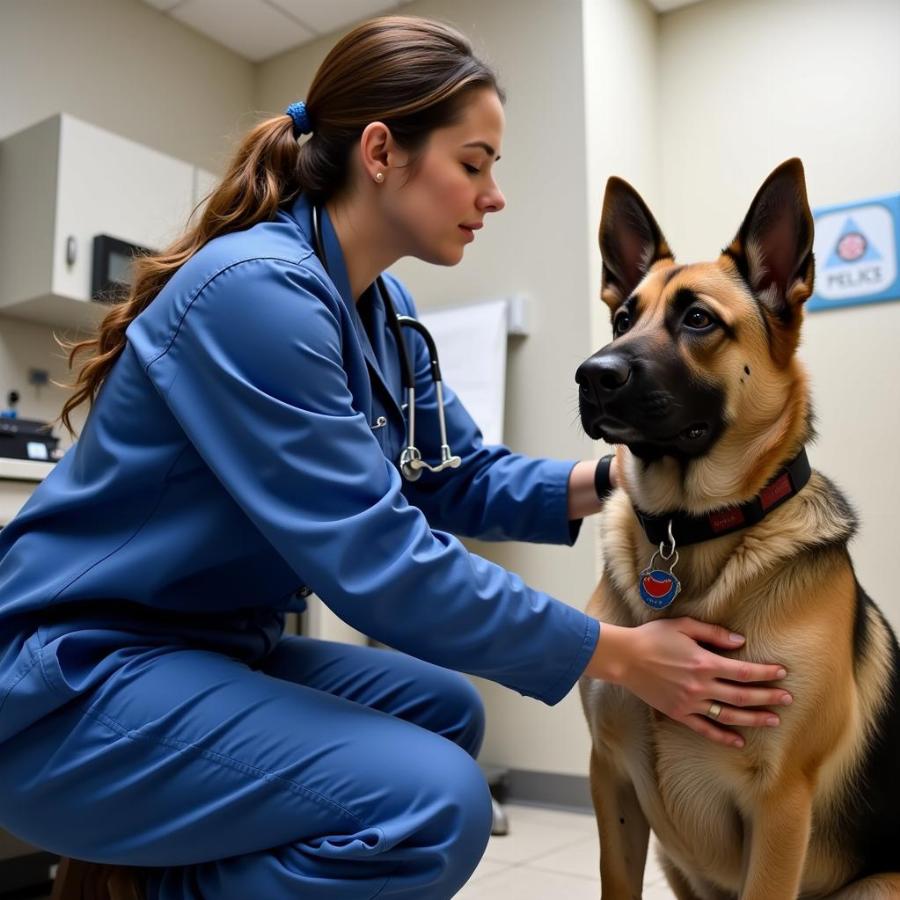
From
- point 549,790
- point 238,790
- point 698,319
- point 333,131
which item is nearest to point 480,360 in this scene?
point 549,790

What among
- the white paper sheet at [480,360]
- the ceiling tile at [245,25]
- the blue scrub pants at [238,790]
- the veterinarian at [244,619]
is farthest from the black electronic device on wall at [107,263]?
the blue scrub pants at [238,790]

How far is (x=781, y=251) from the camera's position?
109 cm

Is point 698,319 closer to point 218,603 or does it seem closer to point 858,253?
point 218,603

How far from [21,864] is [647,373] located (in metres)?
1.49

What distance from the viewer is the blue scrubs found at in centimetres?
94

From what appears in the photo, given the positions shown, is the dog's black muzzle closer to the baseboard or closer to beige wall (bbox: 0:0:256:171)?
the baseboard

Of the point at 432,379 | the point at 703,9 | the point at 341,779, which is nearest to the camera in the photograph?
the point at 341,779

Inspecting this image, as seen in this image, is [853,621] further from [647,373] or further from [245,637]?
[245,637]

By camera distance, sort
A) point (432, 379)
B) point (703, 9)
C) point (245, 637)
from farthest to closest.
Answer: point (703, 9), point (432, 379), point (245, 637)

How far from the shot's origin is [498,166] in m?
2.76

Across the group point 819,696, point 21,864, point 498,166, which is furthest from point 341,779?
point 498,166

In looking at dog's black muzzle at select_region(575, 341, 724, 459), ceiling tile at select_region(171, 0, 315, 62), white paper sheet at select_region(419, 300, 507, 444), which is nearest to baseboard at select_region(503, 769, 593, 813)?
white paper sheet at select_region(419, 300, 507, 444)

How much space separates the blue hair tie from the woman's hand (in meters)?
0.76

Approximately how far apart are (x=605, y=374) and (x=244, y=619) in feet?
1.80
